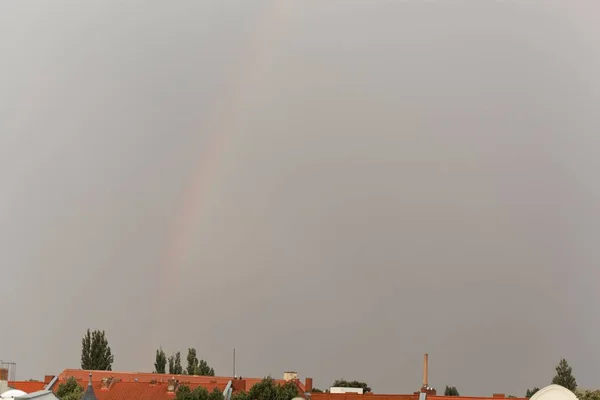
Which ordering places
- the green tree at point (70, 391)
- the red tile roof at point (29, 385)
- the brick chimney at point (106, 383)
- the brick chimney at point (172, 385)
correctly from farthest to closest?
the red tile roof at point (29, 385)
the brick chimney at point (106, 383)
the brick chimney at point (172, 385)
the green tree at point (70, 391)

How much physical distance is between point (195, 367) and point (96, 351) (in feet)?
48.7

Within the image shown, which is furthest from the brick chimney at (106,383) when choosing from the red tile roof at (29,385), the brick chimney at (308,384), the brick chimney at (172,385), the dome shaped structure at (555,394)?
the dome shaped structure at (555,394)

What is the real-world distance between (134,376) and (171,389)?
46.6 ft

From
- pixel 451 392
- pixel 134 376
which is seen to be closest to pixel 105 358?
pixel 134 376

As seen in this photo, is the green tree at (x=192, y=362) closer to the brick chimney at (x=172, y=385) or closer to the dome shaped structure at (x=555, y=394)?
the brick chimney at (x=172, y=385)

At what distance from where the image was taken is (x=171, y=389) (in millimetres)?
102312

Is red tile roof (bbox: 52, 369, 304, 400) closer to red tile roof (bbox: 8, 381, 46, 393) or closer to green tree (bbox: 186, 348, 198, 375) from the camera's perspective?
red tile roof (bbox: 8, 381, 46, 393)

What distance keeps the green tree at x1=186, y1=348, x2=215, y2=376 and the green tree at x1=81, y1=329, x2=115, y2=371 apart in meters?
11.6

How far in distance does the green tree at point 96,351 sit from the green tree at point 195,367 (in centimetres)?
1156

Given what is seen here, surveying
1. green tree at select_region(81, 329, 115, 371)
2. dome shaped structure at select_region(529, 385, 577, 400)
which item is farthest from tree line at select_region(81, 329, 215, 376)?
dome shaped structure at select_region(529, 385, 577, 400)

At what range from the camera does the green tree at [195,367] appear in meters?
143

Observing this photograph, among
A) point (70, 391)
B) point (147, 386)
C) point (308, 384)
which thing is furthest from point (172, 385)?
point (308, 384)

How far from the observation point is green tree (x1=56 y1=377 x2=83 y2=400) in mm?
94950

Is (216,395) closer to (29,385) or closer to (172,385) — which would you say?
(172,385)
